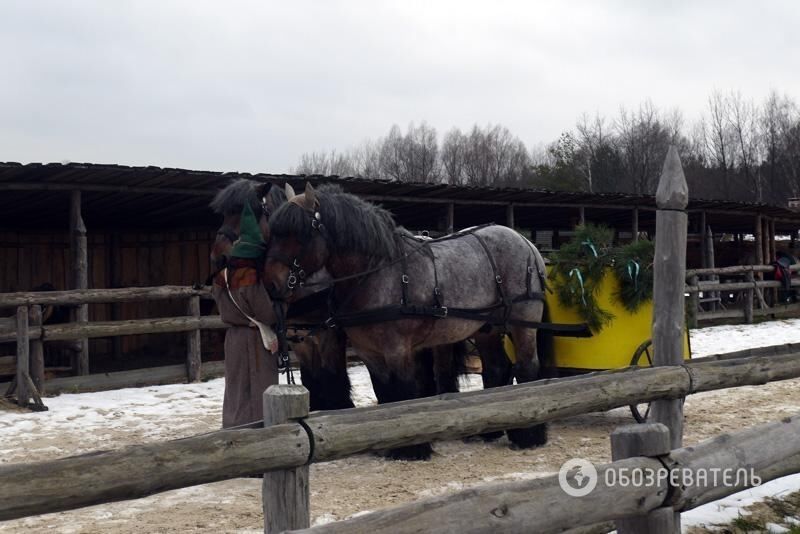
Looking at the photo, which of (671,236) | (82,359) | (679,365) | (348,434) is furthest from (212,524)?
(82,359)

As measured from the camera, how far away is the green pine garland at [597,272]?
249 inches

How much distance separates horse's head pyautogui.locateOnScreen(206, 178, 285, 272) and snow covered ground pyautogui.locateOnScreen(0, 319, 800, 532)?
1573 millimetres

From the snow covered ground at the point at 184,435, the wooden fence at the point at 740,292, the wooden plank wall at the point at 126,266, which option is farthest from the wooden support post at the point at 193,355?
the wooden fence at the point at 740,292

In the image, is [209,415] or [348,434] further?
[209,415]

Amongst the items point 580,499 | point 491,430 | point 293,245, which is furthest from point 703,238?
point 580,499

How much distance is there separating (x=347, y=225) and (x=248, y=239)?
2.30ft

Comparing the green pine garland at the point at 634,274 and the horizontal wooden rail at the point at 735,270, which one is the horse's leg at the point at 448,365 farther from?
the horizontal wooden rail at the point at 735,270

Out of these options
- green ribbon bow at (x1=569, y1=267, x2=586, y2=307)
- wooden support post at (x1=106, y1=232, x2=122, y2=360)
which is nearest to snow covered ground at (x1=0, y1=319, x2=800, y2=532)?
green ribbon bow at (x1=569, y1=267, x2=586, y2=307)

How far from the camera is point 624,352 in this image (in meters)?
6.44

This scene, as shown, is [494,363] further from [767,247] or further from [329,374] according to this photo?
[767,247]

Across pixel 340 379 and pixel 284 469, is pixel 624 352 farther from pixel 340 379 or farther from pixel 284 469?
pixel 284 469

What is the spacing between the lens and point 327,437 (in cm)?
265

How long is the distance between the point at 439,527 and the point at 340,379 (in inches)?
129

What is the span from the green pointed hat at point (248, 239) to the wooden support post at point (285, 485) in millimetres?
2363
